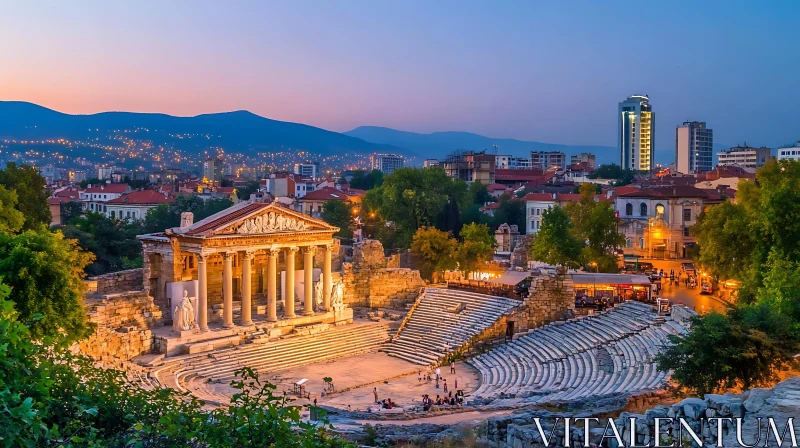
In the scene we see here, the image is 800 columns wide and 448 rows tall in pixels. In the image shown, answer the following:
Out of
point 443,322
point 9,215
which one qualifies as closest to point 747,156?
point 443,322

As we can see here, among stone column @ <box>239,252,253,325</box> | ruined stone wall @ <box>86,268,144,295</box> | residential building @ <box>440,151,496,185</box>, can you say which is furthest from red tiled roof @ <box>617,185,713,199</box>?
residential building @ <box>440,151,496,185</box>

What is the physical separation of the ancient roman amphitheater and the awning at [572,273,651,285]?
1023mm

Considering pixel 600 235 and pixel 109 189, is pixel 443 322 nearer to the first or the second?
pixel 600 235

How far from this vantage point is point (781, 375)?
1984cm

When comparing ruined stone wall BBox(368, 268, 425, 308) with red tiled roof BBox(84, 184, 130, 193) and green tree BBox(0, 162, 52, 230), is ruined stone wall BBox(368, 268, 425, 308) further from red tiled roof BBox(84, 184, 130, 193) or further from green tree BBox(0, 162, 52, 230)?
red tiled roof BBox(84, 184, 130, 193)

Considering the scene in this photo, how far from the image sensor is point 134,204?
8631 cm

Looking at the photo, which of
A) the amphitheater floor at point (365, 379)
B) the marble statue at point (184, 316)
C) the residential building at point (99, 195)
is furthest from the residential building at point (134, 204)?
the amphitheater floor at point (365, 379)

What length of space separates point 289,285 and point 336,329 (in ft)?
10.4

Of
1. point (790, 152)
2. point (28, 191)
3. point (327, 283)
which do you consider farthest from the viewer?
point (790, 152)

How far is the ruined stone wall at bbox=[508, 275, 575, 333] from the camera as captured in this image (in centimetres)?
3528

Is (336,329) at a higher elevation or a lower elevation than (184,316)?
lower

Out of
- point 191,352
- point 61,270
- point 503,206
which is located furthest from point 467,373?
point 503,206

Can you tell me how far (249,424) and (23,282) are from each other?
692 inches

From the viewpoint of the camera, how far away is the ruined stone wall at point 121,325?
2862cm
